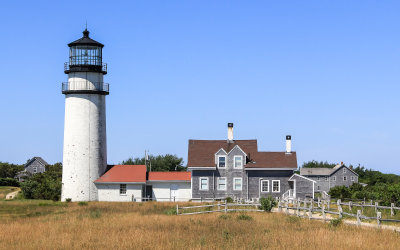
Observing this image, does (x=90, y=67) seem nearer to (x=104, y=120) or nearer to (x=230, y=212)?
(x=104, y=120)

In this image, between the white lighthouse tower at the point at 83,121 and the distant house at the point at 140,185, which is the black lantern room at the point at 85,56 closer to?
the white lighthouse tower at the point at 83,121

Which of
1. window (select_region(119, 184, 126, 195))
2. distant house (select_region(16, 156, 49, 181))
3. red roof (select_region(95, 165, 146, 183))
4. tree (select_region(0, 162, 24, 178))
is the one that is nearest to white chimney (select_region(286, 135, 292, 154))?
red roof (select_region(95, 165, 146, 183))

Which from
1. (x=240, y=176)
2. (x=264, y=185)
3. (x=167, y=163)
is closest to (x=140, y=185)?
(x=240, y=176)

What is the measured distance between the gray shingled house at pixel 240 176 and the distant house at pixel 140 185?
1598 mm

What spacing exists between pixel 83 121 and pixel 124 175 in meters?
6.57

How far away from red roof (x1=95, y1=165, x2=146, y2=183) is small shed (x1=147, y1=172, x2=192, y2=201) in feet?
3.32

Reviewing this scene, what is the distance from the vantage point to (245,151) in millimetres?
54344

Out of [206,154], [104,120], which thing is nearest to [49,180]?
[104,120]

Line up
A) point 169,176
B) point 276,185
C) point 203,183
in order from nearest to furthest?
point 276,185, point 203,183, point 169,176

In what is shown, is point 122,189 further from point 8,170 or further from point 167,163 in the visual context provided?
point 8,170

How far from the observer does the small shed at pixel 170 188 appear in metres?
52.5

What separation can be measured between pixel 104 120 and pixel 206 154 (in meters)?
9.99

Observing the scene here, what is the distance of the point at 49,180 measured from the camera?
5738 centimetres

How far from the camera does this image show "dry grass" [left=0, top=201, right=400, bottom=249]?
19.8 meters
